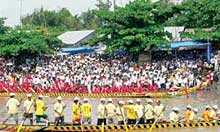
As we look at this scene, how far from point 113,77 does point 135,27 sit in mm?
7178

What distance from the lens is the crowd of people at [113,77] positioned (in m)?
32.0

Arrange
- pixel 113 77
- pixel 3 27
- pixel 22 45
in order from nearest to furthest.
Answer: pixel 113 77
pixel 22 45
pixel 3 27

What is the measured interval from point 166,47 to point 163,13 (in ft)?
8.75

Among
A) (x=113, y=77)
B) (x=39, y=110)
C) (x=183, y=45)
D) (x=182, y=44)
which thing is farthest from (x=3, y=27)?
(x=39, y=110)

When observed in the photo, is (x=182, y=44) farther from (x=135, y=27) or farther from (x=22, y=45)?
(x=22, y=45)

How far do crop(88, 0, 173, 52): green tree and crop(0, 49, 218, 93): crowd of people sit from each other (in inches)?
51.4

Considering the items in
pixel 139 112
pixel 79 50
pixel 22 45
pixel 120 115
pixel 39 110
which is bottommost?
pixel 120 115

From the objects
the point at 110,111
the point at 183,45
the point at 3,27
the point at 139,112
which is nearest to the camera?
the point at 110,111

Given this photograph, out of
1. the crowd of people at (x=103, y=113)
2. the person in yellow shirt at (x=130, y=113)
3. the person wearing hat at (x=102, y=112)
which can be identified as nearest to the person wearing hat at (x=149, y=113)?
the crowd of people at (x=103, y=113)

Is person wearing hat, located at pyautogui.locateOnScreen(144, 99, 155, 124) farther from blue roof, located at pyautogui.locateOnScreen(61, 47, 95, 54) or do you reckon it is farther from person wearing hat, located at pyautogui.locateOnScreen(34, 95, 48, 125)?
blue roof, located at pyautogui.locateOnScreen(61, 47, 95, 54)

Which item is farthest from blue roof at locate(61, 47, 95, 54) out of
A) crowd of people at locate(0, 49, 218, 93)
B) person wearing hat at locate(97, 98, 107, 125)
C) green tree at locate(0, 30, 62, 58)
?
person wearing hat at locate(97, 98, 107, 125)

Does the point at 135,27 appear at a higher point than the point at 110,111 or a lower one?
higher

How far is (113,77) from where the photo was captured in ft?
107

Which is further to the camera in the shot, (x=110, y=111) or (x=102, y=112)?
(x=110, y=111)
